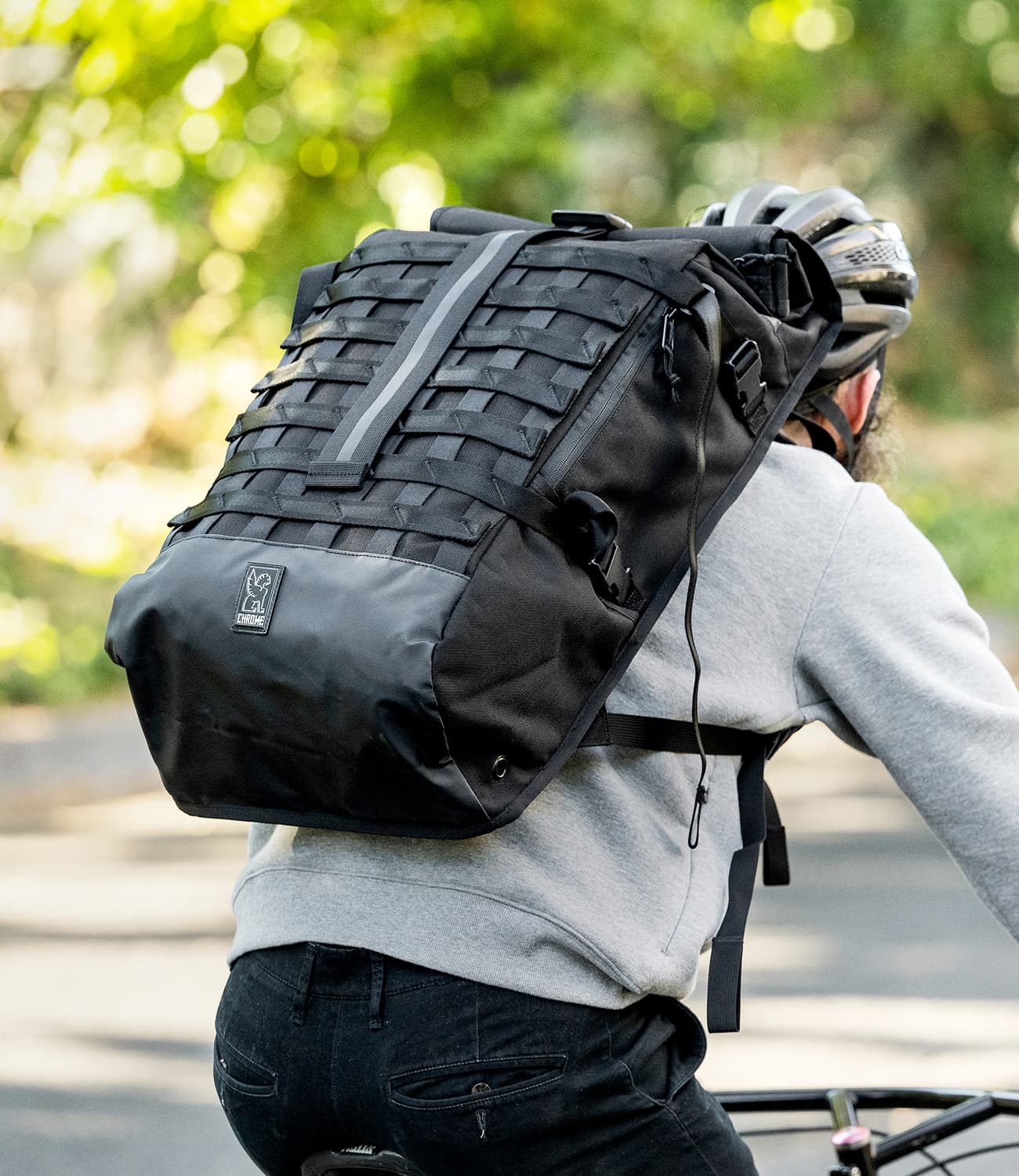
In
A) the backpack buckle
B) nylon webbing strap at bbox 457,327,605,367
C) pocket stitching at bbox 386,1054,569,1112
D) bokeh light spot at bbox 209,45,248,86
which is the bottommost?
pocket stitching at bbox 386,1054,569,1112

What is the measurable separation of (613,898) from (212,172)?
22.6ft

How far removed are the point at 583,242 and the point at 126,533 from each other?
35.4 ft

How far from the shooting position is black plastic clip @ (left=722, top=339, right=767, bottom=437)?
168cm

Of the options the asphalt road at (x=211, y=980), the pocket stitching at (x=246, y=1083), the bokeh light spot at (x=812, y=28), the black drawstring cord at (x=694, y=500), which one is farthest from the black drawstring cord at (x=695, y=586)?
the bokeh light spot at (x=812, y=28)

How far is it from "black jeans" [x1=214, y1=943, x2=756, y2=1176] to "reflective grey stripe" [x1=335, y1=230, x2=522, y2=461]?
53cm

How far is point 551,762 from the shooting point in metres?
1.58

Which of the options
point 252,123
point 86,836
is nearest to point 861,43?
point 252,123

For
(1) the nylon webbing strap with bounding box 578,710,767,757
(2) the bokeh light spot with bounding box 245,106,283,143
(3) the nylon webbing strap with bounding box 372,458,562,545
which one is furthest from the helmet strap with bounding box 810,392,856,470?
(2) the bokeh light spot with bounding box 245,106,283,143

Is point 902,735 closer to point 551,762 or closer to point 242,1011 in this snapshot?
point 551,762

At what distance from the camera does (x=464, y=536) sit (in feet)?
5.00

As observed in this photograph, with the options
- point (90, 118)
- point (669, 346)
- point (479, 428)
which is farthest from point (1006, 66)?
point (479, 428)

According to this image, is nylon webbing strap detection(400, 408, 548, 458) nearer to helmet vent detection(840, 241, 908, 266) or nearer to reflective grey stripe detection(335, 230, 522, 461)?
reflective grey stripe detection(335, 230, 522, 461)

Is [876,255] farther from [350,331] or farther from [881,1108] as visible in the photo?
[881,1108]

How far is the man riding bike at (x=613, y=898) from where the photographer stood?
159 cm
